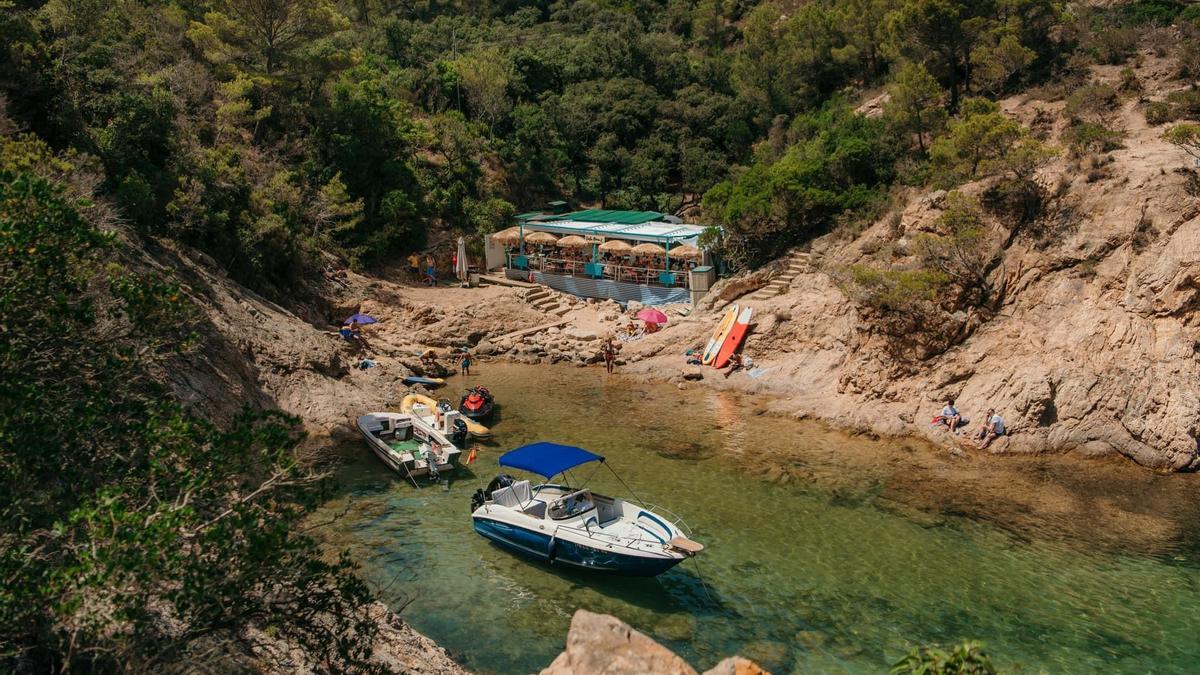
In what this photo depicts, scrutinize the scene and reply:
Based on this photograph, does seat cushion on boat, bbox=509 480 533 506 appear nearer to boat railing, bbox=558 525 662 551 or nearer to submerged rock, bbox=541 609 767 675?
boat railing, bbox=558 525 662 551

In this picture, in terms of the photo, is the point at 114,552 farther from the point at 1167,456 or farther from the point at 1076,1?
the point at 1076,1

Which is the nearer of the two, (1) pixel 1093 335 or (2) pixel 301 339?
(1) pixel 1093 335

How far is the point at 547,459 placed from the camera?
737 inches

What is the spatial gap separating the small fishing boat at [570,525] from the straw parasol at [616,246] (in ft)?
63.2

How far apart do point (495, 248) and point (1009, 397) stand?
85.3 feet

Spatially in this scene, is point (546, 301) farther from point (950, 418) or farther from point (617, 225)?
point (950, 418)

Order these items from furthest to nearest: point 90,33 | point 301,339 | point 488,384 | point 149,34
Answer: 1. point 149,34
2. point 90,33
3. point 488,384
4. point 301,339

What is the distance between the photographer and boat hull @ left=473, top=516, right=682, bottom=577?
16.5 m

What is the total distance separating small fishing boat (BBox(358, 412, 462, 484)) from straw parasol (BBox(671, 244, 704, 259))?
50.7ft

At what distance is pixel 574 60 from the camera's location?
5575 centimetres

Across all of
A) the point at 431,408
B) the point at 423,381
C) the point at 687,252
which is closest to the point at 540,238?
the point at 687,252

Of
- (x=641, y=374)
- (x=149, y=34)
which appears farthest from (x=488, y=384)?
(x=149, y=34)

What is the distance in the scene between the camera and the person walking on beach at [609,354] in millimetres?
31900

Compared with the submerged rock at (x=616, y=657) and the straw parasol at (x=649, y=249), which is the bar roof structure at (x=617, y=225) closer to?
the straw parasol at (x=649, y=249)
